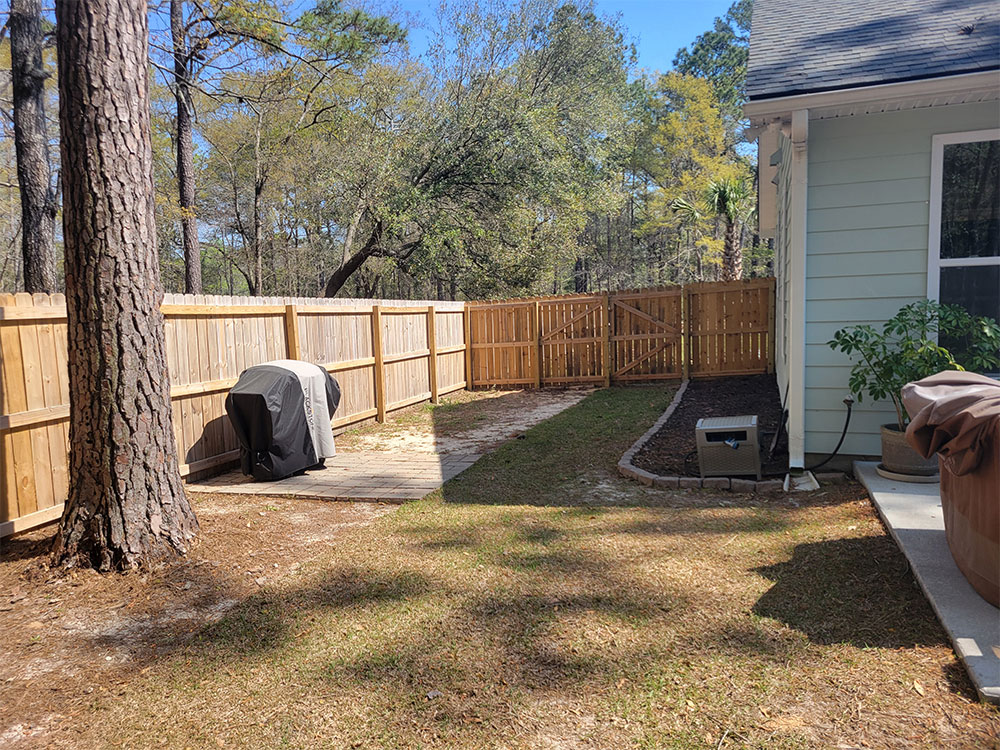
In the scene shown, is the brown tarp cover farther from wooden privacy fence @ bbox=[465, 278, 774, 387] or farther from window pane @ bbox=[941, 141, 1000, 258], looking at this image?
wooden privacy fence @ bbox=[465, 278, 774, 387]

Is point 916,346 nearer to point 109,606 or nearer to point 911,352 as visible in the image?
point 911,352

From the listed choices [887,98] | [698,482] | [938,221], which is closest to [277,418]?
[698,482]

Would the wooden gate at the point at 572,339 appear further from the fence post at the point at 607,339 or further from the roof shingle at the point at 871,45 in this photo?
the roof shingle at the point at 871,45

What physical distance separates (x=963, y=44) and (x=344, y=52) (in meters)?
9.51

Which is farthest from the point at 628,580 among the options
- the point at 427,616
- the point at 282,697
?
the point at 282,697

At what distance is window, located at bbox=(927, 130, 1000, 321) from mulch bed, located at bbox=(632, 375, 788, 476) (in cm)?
Answer: 184

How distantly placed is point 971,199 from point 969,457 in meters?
3.05

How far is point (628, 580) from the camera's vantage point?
3436 mm

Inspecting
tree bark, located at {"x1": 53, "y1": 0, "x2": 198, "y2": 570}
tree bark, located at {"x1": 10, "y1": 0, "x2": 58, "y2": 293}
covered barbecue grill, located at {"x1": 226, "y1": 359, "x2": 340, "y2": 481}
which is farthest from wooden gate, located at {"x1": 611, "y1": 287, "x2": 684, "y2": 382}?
tree bark, located at {"x1": 53, "y1": 0, "x2": 198, "y2": 570}

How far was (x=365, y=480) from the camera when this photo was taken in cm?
603

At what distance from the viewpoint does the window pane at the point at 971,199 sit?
15.2ft

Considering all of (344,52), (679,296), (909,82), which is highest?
(344,52)

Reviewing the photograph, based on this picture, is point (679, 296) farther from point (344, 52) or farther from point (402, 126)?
point (402, 126)

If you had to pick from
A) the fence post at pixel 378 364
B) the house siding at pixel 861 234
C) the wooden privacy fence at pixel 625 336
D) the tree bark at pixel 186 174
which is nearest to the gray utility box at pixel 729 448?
the house siding at pixel 861 234
